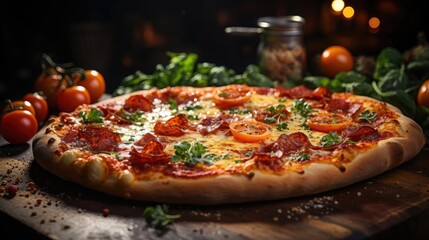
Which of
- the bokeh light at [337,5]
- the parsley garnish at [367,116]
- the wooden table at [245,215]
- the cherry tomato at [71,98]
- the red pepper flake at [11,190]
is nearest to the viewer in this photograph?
the wooden table at [245,215]

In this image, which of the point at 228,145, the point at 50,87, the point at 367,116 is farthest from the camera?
the point at 50,87

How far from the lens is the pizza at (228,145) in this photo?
10.1ft

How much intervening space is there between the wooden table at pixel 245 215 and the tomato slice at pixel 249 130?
0.69 metres

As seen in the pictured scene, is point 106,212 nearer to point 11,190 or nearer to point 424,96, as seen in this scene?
point 11,190

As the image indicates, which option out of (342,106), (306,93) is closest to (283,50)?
(306,93)

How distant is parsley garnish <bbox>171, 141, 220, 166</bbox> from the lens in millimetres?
3285

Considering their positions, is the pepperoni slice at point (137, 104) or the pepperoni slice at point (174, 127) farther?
the pepperoni slice at point (137, 104)

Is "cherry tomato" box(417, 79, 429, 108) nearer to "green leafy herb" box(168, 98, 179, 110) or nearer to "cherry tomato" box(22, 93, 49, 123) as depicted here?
"green leafy herb" box(168, 98, 179, 110)

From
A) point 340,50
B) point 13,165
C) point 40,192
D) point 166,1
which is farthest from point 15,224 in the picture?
point 166,1

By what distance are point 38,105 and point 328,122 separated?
8.14ft

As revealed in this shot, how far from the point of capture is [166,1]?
8.88 metres

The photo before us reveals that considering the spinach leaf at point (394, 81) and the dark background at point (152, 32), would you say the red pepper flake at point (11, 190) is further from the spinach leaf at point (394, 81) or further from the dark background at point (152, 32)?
the dark background at point (152, 32)

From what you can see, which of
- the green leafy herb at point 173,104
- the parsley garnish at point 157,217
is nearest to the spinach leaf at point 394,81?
the green leafy herb at point 173,104

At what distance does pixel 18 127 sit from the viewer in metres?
4.20
